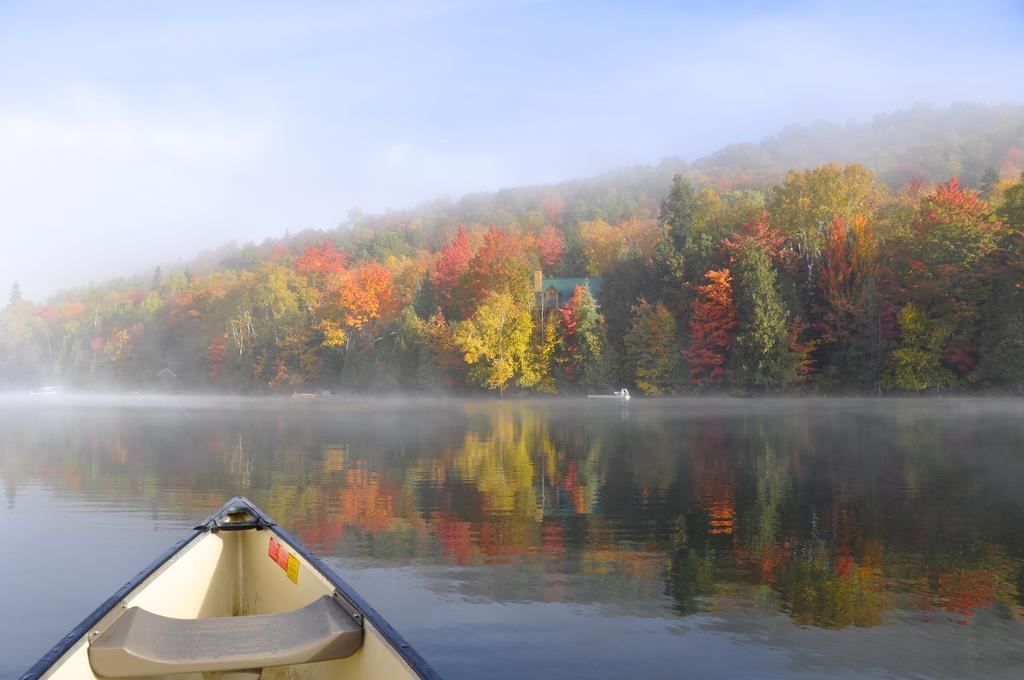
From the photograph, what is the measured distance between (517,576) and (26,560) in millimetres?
7087

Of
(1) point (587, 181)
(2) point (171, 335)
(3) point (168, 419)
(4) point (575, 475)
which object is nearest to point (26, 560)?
(4) point (575, 475)

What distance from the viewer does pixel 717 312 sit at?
6019 centimetres

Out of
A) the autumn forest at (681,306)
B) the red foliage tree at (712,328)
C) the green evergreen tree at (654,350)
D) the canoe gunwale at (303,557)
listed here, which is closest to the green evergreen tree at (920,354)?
the autumn forest at (681,306)

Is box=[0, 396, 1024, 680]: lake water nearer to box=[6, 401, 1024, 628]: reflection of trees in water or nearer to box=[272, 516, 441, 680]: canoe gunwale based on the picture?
box=[6, 401, 1024, 628]: reflection of trees in water

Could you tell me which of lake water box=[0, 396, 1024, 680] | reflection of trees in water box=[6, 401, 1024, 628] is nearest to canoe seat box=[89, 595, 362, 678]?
lake water box=[0, 396, 1024, 680]

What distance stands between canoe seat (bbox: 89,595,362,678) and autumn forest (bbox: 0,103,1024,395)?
5474cm

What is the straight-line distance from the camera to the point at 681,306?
6319 cm

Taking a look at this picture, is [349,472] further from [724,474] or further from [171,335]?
[171,335]

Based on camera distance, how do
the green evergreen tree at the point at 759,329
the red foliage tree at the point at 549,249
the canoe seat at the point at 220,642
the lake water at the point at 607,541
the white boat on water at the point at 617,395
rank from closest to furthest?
the canoe seat at the point at 220,642
the lake water at the point at 607,541
the green evergreen tree at the point at 759,329
the white boat on water at the point at 617,395
the red foliage tree at the point at 549,249

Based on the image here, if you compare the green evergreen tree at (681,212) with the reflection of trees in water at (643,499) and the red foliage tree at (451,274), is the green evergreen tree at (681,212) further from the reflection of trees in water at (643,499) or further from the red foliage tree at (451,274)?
the reflection of trees in water at (643,499)

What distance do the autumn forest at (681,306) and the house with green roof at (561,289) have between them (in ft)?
1.79

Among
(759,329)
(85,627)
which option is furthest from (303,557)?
(759,329)

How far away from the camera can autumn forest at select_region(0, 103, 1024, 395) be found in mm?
53500

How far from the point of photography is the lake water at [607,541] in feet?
24.5
